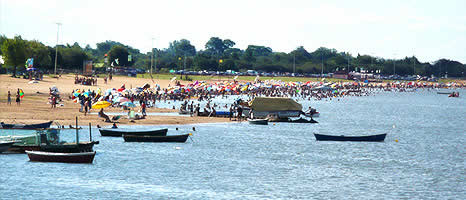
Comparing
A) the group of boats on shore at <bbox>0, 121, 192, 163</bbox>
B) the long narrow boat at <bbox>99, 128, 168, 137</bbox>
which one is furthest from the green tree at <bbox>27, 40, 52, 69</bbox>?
the group of boats on shore at <bbox>0, 121, 192, 163</bbox>

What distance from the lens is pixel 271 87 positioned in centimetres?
17238

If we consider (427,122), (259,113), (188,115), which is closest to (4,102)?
(188,115)

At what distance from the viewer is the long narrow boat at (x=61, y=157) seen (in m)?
46.2

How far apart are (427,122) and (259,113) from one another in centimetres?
3788

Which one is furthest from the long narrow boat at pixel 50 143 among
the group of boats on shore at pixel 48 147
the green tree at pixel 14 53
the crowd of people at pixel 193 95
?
the green tree at pixel 14 53

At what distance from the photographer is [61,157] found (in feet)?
154

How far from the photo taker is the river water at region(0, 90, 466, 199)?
1631 inches

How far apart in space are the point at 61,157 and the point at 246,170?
14.3 m

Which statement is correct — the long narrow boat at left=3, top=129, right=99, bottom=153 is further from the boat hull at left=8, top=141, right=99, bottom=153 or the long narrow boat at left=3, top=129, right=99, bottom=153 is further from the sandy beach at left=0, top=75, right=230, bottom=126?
the sandy beach at left=0, top=75, right=230, bottom=126

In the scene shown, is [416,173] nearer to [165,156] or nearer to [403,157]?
[403,157]

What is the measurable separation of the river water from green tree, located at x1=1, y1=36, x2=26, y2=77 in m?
72.5

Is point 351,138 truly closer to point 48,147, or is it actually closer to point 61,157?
point 61,157

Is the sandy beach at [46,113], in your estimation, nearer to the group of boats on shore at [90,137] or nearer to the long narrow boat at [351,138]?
the group of boats on shore at [90,137]

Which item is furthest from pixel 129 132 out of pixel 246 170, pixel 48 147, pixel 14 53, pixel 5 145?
pixel 14 53
